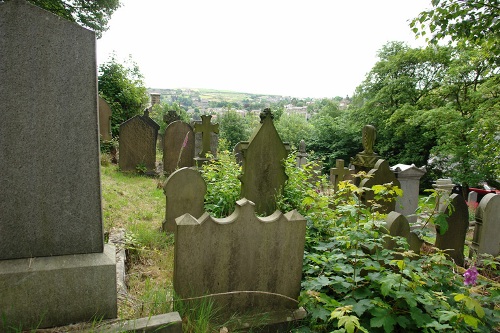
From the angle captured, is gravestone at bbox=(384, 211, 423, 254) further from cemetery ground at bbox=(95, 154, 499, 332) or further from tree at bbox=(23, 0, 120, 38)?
tree at bbox=(23, 0, 120, 38)

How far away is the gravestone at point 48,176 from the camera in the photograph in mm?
1877

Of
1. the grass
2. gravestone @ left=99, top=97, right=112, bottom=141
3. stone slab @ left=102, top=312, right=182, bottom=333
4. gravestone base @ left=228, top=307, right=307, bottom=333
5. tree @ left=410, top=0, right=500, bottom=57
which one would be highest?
tree @ left=410, top=0, right=500, bottom=57

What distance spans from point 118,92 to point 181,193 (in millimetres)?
10800

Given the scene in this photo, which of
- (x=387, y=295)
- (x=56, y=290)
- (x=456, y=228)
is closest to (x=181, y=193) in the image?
(x=56, y=290)

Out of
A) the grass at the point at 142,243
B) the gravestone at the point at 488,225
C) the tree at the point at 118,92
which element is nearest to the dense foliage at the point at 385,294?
the grass at the point at 142,243

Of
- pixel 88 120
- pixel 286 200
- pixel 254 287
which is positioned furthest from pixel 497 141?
pixel 88 120

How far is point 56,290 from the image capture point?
2.00 meters

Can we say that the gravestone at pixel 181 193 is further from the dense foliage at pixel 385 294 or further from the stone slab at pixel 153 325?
the stone slab at pixel 153 325

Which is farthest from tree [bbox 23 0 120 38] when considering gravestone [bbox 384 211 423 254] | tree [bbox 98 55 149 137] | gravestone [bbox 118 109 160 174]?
gravestone [bbox 384 211 423 254]

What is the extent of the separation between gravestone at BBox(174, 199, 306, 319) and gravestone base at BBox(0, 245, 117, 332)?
0.57 m

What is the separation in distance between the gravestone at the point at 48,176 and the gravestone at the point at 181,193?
2.73 meters

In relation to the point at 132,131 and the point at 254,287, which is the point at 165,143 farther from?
the point at 254,287

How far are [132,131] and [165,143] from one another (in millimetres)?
1030

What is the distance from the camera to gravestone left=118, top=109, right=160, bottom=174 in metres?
9.09
